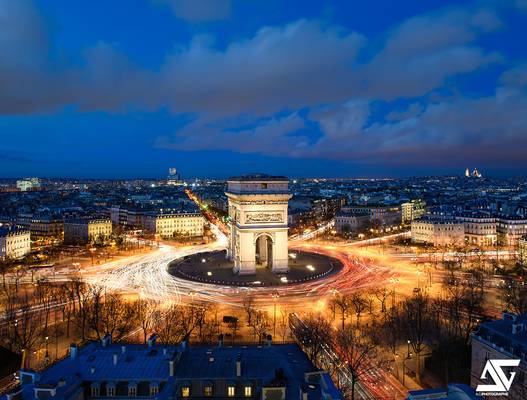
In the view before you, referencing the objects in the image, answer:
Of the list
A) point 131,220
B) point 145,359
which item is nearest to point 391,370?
point 145,359

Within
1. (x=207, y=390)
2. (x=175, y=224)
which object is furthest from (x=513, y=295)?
(x=175, y=224)

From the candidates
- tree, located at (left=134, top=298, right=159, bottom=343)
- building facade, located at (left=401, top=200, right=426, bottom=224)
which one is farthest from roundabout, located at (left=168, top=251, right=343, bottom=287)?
building facade, located at (left=401, top=200, right=426, bottom=224)

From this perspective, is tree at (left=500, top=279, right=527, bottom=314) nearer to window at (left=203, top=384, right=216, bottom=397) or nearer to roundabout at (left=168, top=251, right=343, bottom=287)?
roundabout at (left=168, top=251, right=343, bottom=287)

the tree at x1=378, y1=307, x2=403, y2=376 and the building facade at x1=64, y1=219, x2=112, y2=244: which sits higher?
the building facade at x1=64, y1=219, x2=112, y2=244

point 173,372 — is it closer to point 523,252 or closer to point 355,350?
point 355,350

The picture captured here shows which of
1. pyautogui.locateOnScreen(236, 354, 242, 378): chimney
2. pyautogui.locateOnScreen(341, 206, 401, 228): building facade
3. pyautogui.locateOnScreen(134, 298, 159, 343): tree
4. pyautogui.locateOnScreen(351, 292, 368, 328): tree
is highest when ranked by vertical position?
pyautogui.locateOnScreen(341, 206, 401, 228): building facade

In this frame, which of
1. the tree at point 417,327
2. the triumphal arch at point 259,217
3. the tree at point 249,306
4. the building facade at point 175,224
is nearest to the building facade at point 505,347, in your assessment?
the tree at point 417,327

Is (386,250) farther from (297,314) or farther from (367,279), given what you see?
(297,314)
